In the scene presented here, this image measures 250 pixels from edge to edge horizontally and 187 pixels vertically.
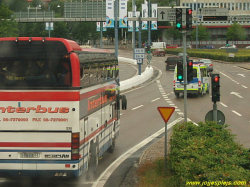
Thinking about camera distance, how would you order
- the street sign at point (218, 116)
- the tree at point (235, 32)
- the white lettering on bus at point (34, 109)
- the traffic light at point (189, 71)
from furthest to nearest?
the tree at point (235, 32), the traffic light at point (189, 71), the street sign at point (218, 116), the white lettering on bus at point (34, 109)

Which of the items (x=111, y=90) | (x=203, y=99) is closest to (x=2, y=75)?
(x=111, y=90)

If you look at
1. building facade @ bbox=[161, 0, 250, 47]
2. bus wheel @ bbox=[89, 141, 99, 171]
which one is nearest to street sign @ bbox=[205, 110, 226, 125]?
bus wheel @ bbox=[89, 141, 99, 171]

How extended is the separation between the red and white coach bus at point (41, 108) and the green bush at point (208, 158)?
7.50 feet

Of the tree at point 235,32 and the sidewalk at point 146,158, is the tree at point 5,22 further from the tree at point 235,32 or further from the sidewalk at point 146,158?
the tree at point 235,32

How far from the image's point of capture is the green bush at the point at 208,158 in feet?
26.6

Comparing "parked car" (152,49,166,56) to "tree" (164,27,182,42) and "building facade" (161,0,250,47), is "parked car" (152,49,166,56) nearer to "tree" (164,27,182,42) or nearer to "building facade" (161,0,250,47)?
"tree" (164,27,182,42)

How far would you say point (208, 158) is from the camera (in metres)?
9.16

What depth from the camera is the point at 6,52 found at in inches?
449

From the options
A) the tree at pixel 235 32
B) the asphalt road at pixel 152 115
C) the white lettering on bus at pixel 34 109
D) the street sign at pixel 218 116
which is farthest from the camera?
the tree at pixel 235 32

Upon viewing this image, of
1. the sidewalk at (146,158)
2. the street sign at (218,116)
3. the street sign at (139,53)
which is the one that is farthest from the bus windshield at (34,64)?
the street sign at (139,53)

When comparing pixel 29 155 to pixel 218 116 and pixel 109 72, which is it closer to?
pixel 109 72

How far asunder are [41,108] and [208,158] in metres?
3.81

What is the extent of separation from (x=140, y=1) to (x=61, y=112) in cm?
14842

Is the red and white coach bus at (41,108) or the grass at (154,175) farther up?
the red and white coach bus at (41,108)
